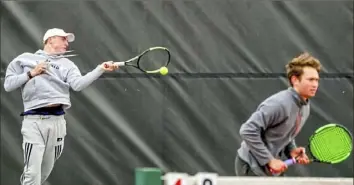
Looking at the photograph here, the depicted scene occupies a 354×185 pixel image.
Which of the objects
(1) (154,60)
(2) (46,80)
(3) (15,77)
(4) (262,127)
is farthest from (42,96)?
(4) (262,127)

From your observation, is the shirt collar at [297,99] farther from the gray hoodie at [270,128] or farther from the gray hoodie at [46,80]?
the gray hoodie at [46,80]

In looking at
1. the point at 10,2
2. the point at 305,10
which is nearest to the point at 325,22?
the point at 305,10

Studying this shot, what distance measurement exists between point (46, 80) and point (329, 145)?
176 centimetres

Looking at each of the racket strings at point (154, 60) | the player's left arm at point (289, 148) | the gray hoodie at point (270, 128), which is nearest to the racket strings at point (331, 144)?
the player's left arm at point (289, 148)

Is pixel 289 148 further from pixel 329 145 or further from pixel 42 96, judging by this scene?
A: pixel 42 96

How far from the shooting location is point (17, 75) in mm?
4824

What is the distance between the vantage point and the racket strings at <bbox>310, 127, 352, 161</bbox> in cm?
454

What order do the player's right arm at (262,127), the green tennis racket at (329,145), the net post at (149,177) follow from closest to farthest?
1. the net post at (149,177)
2. the player's right arm at (262,127)
3. the green tennis racket at (329,145)

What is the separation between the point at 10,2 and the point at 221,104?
174 centimetres

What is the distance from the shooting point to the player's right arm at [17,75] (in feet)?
15.5

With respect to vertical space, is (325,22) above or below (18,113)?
above

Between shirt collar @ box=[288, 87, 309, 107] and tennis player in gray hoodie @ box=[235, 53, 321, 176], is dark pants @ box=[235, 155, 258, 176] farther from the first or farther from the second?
shirt collar @ box=[288, 87, 309, 107]

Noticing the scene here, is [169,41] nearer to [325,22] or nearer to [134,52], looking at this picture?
[134,52]

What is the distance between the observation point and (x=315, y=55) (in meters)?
5.83
